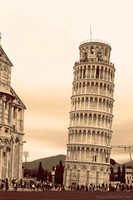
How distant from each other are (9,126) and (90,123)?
4185 cm

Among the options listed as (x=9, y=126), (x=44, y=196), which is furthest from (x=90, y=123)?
(x=44, y=196)

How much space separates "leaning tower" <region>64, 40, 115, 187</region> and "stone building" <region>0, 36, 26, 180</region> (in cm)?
3249

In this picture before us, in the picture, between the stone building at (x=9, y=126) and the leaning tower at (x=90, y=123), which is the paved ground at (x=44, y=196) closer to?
the stone building at (x=9, y=126)

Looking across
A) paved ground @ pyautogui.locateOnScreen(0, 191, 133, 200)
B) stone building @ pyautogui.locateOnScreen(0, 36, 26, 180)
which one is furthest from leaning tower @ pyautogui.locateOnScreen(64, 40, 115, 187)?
paved ground @ pyautogui.locateOnScreen(0, 191, 133, 200)

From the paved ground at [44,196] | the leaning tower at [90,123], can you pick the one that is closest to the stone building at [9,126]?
the paved ground at [44,196]

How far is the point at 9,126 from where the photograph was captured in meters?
57.5

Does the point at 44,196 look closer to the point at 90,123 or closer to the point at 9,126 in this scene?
the point at 9,126

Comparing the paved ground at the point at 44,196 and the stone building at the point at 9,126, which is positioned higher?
the stone building at the point at 9,126

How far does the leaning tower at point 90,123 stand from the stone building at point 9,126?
3249cm

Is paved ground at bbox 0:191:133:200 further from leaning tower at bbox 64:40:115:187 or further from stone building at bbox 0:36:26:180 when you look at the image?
leaning tower at bbox 64:40:115:187

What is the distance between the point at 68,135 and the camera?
100438mm

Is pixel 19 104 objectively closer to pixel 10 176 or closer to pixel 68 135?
pixel 10 176

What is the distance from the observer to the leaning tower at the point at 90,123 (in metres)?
95.1

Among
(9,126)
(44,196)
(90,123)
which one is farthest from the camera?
(90,123)
